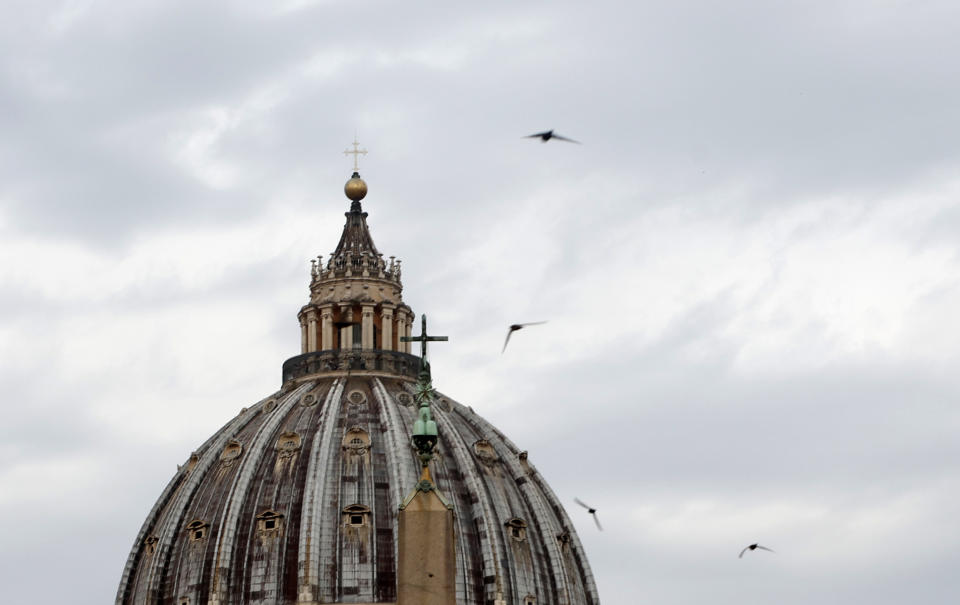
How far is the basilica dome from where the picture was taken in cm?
11019

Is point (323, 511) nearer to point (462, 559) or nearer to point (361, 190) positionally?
point (462, 559)

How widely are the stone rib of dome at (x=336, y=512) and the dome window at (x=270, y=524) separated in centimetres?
7

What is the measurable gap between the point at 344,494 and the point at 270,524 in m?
3.97

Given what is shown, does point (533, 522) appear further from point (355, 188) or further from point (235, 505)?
point (355, 188)

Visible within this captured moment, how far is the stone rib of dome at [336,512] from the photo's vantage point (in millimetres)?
110062

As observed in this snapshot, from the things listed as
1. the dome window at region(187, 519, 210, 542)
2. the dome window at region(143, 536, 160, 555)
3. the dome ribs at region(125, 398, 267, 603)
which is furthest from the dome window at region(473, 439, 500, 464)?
the dome window at region(143, 536, 160, 555)

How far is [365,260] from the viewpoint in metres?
126

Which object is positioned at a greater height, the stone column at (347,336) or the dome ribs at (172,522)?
the stone column at (347,336)

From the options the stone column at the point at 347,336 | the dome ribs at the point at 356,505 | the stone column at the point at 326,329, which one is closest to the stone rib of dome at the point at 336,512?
the dome ribs at the point at 356,505

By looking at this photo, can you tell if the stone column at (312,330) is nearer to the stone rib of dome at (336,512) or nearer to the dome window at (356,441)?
the stone rib of dome at (336,512)

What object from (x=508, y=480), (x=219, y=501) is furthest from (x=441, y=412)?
(x=219, y=501)

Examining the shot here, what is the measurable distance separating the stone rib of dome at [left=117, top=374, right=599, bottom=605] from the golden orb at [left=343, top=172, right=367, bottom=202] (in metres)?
12.3

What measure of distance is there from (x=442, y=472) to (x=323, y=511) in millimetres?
6283

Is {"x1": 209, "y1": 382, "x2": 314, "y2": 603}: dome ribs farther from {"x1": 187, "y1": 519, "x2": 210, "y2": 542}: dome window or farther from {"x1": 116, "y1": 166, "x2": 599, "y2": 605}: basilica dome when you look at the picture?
{"x1": 187, "y1": 519, "x2": 210, "y2": 542}: dome window
